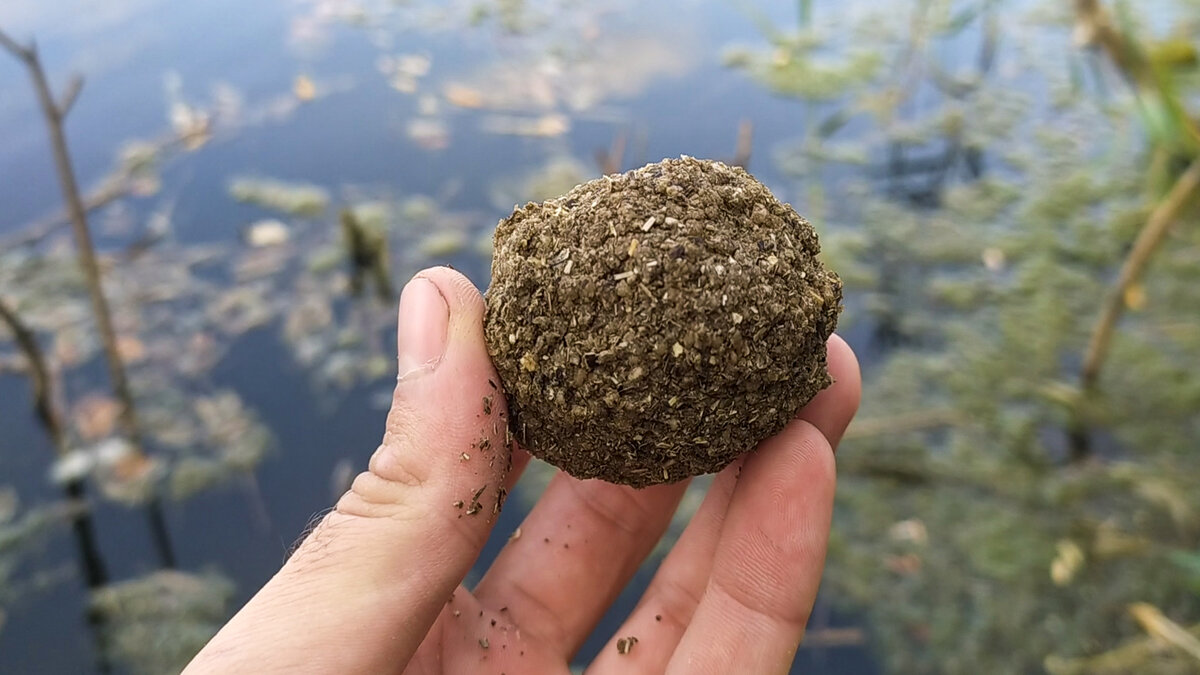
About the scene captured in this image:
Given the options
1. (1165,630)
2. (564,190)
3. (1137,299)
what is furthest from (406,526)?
(1137,299)

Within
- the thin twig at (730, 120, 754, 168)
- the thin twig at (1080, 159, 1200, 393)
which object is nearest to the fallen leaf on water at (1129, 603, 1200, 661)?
the thin twig at (1080, 159, 1200, 393)

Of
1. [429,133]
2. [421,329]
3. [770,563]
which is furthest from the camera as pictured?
[429,133]

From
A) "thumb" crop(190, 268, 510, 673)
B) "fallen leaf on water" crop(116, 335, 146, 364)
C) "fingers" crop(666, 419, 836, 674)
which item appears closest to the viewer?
"thumb" crop(190, 268, 510, 673)

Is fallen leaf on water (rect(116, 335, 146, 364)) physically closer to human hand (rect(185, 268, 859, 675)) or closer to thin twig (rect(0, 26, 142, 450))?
thin twig (rect(0, 26, 142, 450))

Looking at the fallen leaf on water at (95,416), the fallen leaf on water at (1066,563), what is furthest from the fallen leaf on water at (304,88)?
the fallen leaf on water at (1066,563)

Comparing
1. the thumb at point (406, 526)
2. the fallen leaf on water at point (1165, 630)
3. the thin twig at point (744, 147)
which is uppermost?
the thumb at point (406, 526)

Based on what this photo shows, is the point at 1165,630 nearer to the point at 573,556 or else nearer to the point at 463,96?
the point at 573,556

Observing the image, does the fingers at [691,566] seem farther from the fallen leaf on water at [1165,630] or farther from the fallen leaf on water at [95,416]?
the fallen leaf on water at [95,416]

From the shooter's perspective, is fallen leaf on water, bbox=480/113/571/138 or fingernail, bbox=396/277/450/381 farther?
fallen leaf on water, bbox=480/113/571/138
